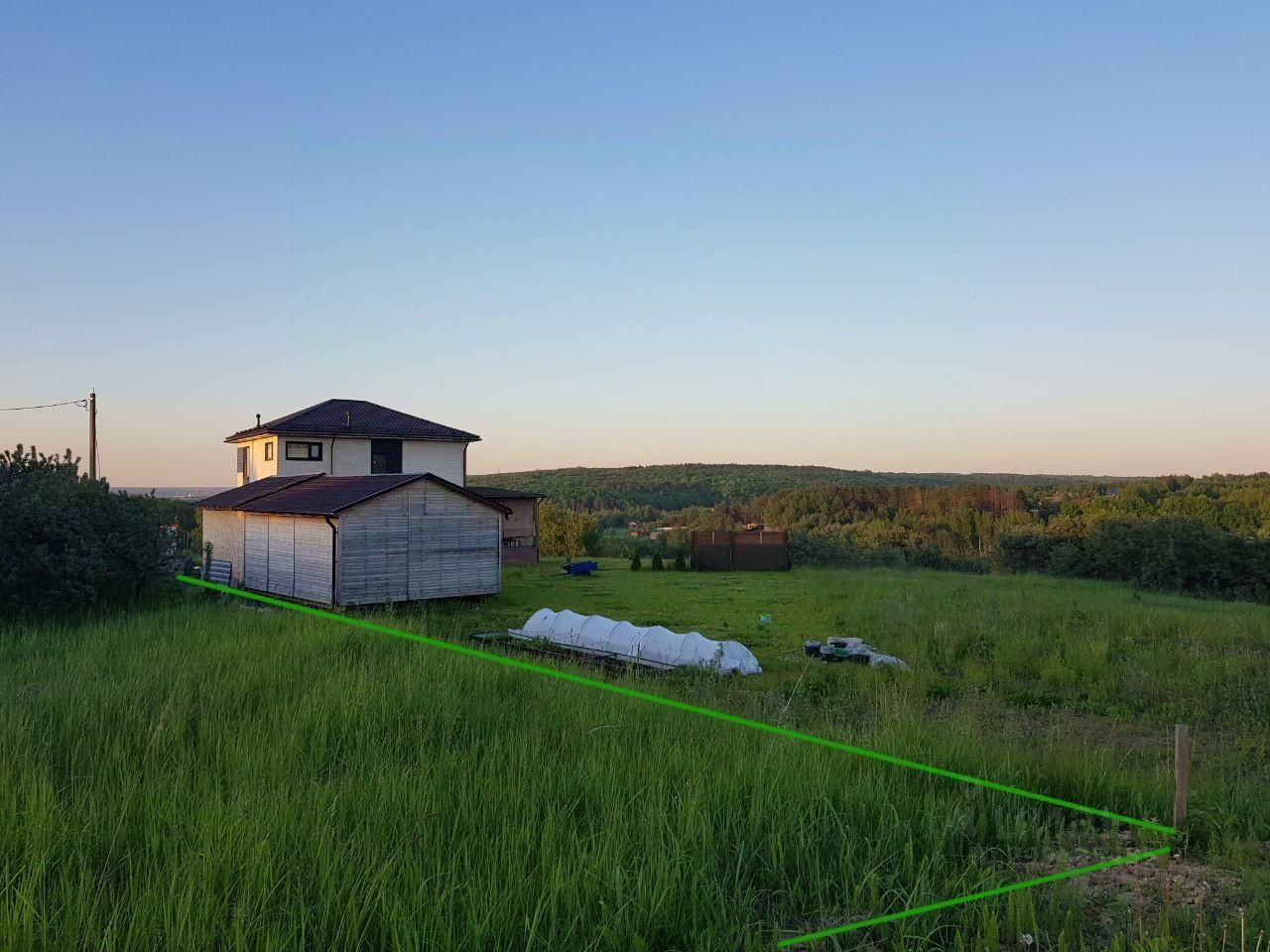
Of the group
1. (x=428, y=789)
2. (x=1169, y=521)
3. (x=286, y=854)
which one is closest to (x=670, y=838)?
(x=428, y=789)

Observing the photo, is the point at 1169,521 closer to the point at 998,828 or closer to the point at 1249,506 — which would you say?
the point at 1249,506

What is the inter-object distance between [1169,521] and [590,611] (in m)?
26.3

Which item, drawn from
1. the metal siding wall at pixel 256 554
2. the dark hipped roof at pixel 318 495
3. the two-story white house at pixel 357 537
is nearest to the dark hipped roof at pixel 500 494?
the two-story white house at pixel 357 537

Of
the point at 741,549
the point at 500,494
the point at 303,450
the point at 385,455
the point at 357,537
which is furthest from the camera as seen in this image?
the point at 741,549

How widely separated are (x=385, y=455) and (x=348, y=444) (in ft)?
3.86

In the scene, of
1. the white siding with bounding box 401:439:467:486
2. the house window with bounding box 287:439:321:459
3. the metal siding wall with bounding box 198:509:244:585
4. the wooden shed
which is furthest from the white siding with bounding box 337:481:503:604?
the house window with bounding box 287:439:321:459

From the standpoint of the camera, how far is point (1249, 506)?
4459cm

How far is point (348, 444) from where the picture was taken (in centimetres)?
2475

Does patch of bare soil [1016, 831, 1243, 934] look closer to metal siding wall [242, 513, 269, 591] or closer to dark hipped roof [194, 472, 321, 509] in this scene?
metal siding wall [242, 513, 269, 591]

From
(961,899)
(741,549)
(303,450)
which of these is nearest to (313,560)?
(303,450)

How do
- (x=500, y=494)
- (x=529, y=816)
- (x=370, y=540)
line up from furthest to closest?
(x=500, y=494)
(x=370, y=540)
(x=529, y=816)

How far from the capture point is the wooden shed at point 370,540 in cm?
1623

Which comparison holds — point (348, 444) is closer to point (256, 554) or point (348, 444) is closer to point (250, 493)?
point (250, 493)

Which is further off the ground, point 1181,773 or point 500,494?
point 500,494
